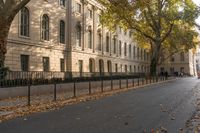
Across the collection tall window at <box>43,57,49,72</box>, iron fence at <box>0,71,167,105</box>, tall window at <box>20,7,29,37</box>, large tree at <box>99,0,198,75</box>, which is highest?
large tree at <box>99,0,198,75</box>

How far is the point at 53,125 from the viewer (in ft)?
33.9

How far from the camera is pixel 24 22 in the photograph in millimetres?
32156

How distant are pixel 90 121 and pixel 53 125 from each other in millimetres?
1291

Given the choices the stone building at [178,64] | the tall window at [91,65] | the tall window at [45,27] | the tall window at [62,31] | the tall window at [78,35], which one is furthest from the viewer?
the stone building at [178,64]

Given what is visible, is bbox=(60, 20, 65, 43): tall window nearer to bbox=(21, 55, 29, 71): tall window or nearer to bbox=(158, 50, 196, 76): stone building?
bbox=(21, 55, 29, 71): tall window

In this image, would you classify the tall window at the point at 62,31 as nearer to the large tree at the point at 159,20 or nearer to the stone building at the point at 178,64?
the large tree at the point at 159,20

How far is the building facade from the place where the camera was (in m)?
31.3

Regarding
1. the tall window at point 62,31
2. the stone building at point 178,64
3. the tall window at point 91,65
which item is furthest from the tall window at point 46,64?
the stone building at point 178,64

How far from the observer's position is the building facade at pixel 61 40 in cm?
3134

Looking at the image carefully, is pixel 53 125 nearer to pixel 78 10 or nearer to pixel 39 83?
pixel 39 83

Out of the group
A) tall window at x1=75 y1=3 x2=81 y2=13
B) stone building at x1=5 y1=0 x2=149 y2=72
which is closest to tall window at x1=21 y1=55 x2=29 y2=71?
stone building at x1=5 y1=0 x2=149 y2=72

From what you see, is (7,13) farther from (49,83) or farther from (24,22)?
(24,22)

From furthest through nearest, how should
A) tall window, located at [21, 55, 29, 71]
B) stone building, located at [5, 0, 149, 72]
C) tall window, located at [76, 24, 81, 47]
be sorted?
tall window, located at [76, 24, 81, 47] < tall window, located at [21, 55, 29, 71] < stone building, located at [5, 0, 149, 72]

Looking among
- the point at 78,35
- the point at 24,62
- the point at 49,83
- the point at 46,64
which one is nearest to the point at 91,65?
the point at 78,35
